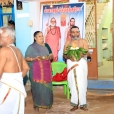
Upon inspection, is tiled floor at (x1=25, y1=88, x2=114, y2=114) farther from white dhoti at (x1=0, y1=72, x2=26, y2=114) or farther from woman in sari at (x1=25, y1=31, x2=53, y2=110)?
white dhoti at (x1=0, y1=72, x2=26, y2=114)

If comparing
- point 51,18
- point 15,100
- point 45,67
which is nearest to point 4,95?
point 15,100

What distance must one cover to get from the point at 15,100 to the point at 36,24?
4.26 metres

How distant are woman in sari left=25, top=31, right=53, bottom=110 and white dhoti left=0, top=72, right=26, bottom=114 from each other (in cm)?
173

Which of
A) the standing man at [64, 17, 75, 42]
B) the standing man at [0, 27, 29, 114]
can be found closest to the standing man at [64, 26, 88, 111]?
the standing man at [64, 17, 75, 42]

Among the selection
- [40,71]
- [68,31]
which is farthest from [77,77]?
[68,31]

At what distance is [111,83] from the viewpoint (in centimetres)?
743

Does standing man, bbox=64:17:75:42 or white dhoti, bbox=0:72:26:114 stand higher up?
standing man, bbox=64:17:75:42

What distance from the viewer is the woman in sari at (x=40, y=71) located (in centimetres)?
572

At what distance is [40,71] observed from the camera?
18.7ft

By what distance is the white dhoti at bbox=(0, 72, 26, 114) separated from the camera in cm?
388

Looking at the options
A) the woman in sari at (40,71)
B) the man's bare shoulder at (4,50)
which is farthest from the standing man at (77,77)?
the man's bare shoulder at (4,50)

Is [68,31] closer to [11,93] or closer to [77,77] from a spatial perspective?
[77,77]

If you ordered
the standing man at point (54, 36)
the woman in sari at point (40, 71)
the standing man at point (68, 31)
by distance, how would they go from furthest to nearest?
A: 1. the standing man at point (54, 36)
2. the standing man at point (68, 31)
3. the woman in sari at point (40, 71)

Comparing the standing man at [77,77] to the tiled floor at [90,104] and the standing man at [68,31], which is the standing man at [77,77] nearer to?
the tiled floor at [90,104]
